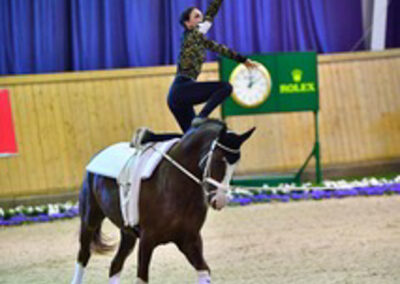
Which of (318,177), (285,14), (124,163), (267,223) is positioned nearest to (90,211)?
(124,163)

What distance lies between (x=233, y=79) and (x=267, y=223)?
2.44 m

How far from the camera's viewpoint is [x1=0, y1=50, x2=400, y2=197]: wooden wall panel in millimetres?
10086

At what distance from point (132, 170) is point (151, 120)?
5.77m

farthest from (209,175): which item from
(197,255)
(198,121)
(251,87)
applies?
(251,87)

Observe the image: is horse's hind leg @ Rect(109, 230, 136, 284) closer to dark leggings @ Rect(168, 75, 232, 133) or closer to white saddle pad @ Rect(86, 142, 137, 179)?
white saddle pad @ Rect(86, 142, 137, 179)

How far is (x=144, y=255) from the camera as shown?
4406mm

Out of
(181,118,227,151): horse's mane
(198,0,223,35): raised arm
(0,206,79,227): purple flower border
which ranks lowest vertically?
(0,206,79,227): purple flower border

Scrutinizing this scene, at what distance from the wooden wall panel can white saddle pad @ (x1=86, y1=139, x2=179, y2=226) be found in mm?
5230

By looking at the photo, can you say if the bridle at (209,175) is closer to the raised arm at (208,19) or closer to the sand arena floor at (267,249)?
the raised arm at (208,19)

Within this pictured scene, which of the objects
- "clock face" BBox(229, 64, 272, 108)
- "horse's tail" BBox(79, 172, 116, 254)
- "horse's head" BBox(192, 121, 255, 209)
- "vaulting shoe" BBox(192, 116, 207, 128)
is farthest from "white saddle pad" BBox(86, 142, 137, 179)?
"clock face" BBox(229, 64, 272, 108)

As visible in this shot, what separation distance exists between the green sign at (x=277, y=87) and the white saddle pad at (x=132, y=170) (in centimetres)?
492

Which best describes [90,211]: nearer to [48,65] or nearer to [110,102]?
[110,102]

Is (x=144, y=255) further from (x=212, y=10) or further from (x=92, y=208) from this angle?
(x=212, y=10)

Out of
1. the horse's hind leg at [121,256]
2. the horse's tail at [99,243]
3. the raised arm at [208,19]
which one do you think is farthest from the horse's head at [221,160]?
the horse's tail at [99,243]
